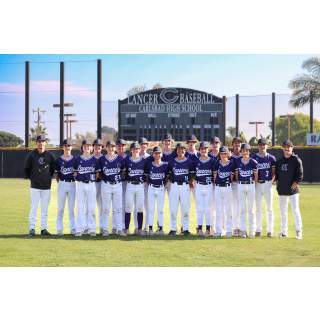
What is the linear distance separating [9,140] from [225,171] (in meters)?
22.3

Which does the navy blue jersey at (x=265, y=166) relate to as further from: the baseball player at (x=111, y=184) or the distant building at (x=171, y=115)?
the distant building at (x=171, y=115)

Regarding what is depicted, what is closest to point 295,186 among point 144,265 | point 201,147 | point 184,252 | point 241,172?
point 241,172

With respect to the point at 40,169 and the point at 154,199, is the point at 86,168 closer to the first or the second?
the point at 40,169

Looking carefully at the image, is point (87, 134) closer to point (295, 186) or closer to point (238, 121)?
point (238, 121)

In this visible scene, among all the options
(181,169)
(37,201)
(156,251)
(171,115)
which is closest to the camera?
(156,251)

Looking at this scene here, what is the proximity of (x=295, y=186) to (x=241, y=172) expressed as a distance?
0.87m

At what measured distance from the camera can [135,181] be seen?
9102 mm

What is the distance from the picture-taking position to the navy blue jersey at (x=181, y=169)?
9.07 m

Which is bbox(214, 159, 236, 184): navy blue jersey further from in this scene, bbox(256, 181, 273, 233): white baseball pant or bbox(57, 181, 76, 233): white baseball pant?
bbox(57, 181, 76, 233): white baseball pant

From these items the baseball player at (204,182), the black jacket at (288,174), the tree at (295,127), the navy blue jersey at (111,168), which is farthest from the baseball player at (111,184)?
the tree at (295,127)

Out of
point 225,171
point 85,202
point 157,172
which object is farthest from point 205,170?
point 85,202

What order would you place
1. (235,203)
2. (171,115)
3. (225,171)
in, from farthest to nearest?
1. (171,115)
2. (235,203)
3. (225,171)

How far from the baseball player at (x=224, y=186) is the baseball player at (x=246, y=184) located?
144mm

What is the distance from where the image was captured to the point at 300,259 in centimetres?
746
